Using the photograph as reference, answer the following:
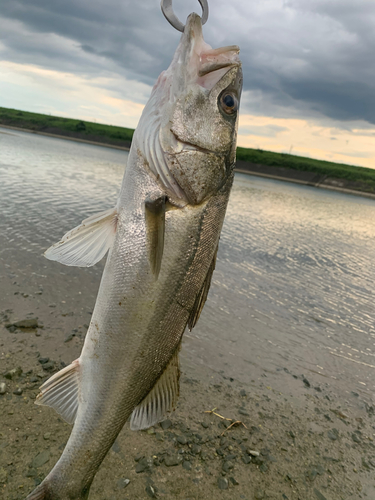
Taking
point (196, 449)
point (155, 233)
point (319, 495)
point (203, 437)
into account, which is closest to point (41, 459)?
point (196, 449)

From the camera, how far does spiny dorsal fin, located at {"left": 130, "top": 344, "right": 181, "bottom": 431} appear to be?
2312 millimetres

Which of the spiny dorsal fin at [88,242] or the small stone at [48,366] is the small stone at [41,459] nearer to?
the small stone at [48,366]

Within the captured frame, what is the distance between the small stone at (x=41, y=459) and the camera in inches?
117

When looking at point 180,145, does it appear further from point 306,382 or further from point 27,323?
point 306,382

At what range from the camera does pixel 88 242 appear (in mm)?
2322

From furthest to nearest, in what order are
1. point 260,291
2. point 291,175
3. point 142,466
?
point 291,175 < point 260,291 < point 142,466

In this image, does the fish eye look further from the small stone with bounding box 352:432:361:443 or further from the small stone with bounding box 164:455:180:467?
the small stone with bounding box 352:432:361:443

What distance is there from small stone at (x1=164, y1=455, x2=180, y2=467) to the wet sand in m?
0.01

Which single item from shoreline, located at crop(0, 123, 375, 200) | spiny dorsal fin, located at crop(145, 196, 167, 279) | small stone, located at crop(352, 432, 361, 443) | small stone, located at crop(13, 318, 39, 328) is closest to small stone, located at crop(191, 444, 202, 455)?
small stone, located at crop(352, 432, 361, 443)

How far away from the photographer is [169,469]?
322 cm

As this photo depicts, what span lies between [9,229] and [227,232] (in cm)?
800

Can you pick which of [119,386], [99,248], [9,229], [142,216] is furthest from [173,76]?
[9,229]

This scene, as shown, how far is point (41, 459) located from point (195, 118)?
309 centimetres

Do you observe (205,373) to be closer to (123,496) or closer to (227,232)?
(123,496)
